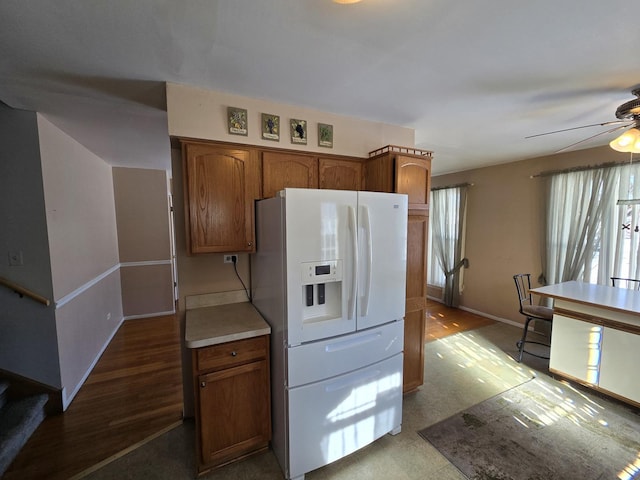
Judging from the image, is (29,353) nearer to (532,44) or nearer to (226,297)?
(226,297)

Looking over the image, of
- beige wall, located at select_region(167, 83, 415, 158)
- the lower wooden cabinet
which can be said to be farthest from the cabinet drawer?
beige wall, located at select_region(167, 83, 415, 158)

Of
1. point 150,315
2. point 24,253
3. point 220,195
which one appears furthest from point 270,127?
point 150,315

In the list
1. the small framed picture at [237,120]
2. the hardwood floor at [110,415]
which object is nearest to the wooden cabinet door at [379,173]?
the small framed picture at [237,120]

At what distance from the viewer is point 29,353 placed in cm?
220

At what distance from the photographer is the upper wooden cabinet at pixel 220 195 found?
1.82m

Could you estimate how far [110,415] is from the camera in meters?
2.23

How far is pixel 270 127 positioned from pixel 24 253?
228 centimetres

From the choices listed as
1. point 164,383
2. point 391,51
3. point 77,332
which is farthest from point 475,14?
point 77,332

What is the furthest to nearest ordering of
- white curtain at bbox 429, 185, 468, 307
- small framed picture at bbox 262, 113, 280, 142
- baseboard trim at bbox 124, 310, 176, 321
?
white curtain at bbox 429, 185, 468, 307 → baseboard trim at bbox 124, 310, 176, 321 → small framed picture at bbox 262, 113, 280, 142

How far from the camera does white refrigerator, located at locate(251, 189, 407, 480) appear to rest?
157 cm

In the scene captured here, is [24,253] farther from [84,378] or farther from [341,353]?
[341,353]

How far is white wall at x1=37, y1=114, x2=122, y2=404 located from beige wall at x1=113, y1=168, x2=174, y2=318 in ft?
1.33

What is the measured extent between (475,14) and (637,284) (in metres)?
3.76

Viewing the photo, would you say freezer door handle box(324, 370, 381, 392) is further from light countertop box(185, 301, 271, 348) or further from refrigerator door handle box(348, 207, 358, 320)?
light countertop box(185, 301, 271, 348)
